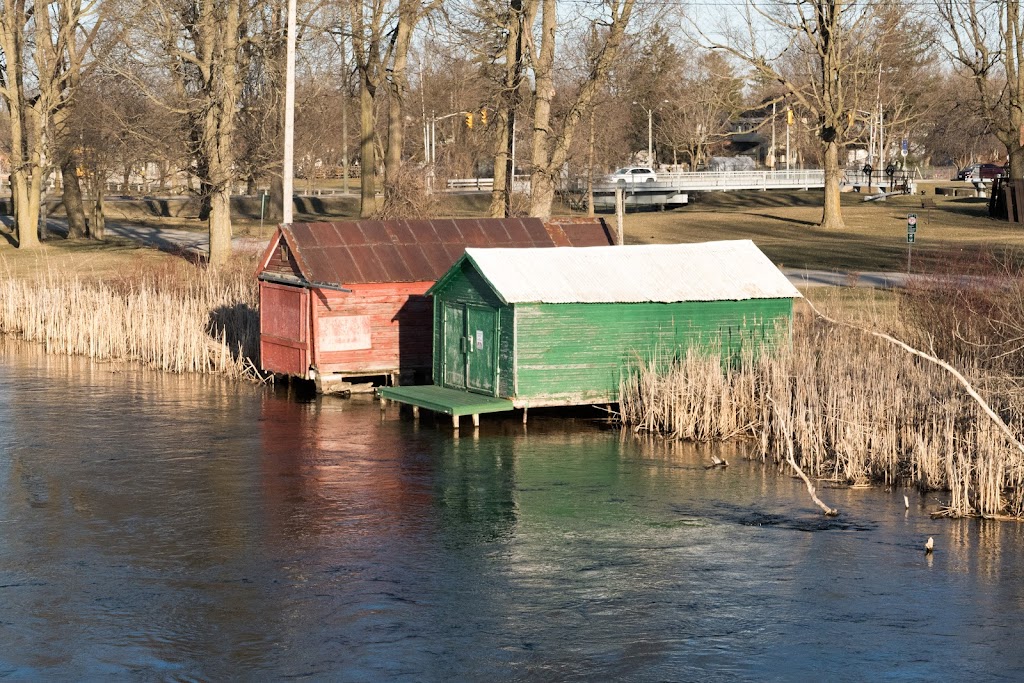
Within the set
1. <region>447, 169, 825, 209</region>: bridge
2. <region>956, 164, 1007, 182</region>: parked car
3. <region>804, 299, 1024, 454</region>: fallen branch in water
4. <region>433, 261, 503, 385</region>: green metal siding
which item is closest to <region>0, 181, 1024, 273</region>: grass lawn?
<region>447, 169, 825, 209</region>: bridge

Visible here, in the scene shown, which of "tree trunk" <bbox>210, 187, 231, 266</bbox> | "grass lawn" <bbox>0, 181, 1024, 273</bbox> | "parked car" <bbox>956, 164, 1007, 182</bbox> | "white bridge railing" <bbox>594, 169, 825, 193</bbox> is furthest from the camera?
"parked car" <bbox>956, 164, 1007, 182</bbox>

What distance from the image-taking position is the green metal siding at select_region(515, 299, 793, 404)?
816 inches

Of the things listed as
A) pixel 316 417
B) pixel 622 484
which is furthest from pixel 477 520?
pixel 316 417

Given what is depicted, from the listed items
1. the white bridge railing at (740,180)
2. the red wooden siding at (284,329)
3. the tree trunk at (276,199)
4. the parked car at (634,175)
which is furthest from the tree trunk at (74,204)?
the parked car at (634,175)

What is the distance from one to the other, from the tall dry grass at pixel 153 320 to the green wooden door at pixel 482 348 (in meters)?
6.51

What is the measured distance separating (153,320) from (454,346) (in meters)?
9.18

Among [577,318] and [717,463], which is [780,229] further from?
[717,463]

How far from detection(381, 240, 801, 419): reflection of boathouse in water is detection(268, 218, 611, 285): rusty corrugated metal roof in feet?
5.72

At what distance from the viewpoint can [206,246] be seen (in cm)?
4769

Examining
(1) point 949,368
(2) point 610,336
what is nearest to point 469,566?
(1) point 949,368

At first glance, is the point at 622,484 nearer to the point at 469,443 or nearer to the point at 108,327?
the point at 469,443

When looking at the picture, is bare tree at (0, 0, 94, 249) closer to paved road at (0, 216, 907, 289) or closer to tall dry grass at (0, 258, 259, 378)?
paved road at (0, 216, 907, 289)

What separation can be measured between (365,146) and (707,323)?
35314 millimetres

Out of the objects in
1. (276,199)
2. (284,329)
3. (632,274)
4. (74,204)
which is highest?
(276,199)
